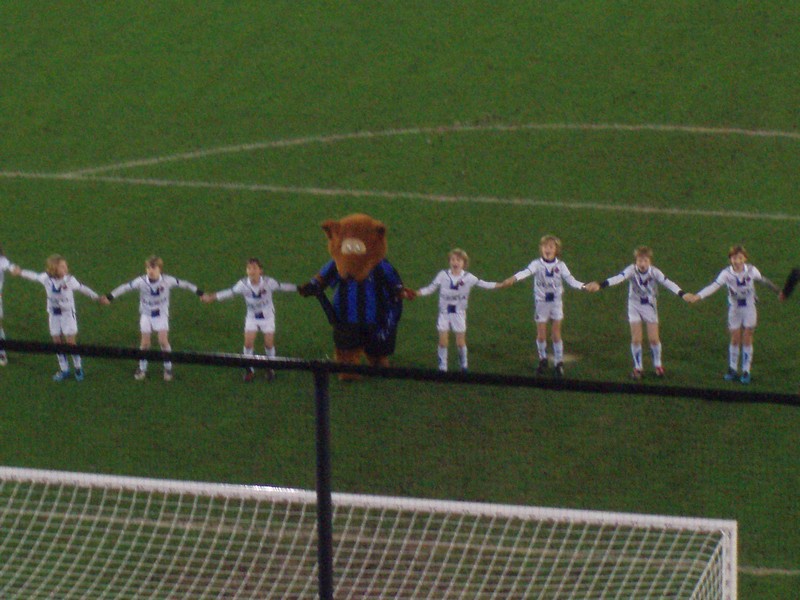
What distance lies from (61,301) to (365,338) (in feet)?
9.17

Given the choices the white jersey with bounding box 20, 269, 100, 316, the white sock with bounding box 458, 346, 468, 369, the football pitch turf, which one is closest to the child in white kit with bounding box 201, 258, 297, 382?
the football pitch turf

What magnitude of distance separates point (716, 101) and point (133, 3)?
918cm

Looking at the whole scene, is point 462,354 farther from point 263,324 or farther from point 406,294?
point 263,324

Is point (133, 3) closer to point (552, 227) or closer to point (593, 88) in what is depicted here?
point (593, 88)

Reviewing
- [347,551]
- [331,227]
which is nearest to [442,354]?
[331,227]

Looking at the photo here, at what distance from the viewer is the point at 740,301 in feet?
39.9

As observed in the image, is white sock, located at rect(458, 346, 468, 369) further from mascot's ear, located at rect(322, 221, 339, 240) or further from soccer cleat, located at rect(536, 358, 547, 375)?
mascot's ear, located at rect(322, 221, 339, 240)

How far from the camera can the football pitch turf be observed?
35.3 ft

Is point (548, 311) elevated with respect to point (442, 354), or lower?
elevated

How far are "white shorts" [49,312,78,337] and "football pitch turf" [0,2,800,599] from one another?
1.45ft

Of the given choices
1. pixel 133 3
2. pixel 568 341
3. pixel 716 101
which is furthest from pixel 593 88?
pixel 133 3

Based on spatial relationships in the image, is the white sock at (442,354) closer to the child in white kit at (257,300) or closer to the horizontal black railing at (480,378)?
the child in white kit at (257,300)

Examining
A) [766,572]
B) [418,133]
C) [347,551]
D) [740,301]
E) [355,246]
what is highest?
[418,133]

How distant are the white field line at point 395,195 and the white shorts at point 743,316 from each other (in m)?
3.56
